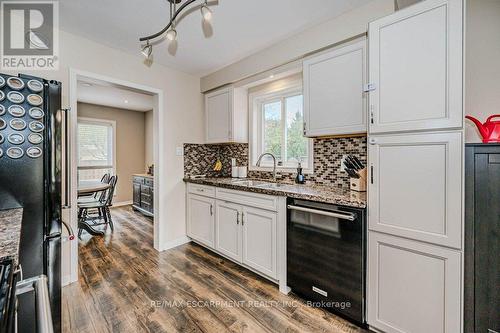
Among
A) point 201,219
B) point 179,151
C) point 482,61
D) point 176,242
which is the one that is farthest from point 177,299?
point 482,61

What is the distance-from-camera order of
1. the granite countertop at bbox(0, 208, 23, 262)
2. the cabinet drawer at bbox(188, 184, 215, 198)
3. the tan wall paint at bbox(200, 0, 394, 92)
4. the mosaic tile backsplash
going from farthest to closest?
the cabinet drawer at bbox(188, 184, 215, 198), the mosaic tile backsplash, the tan wall paint at bbox(200, 0, 394, 92), the granite countertop at bbox(0, 208, 23, 262)

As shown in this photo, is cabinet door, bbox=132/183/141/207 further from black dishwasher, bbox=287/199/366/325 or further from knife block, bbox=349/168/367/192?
knife block, bbox=349/168/367/192

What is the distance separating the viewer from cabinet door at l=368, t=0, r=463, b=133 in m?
1.29

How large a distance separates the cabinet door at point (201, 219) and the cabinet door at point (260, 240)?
0.59 m

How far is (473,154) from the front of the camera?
1283 mm

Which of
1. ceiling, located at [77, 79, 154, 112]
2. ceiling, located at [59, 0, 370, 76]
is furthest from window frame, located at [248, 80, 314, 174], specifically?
ceiling, located at [77, 79, 154, 112]

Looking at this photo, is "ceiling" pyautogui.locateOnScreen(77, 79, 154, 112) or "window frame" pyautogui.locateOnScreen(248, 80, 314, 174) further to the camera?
"ceiling" pyautogui.locateOnScreen(77, 79, 154, 112)

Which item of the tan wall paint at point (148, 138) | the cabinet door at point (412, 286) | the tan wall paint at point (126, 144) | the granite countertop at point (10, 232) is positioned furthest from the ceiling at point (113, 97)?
the cabinet door at point (412, 286)

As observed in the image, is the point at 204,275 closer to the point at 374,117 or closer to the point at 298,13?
the point at 374,117

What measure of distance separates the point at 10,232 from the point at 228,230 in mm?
1891

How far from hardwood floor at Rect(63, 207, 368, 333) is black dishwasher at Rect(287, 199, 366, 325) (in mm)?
138

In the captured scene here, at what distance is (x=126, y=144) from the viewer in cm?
596

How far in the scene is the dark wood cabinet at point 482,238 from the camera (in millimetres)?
1243

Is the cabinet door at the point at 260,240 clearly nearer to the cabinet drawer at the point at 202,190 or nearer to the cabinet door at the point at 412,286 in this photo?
the cabinet drawer at the point at 202,190
